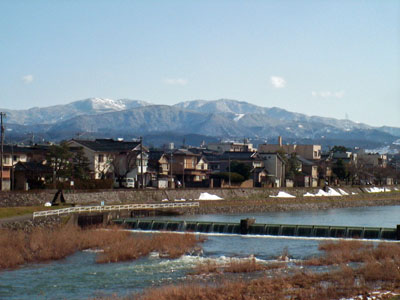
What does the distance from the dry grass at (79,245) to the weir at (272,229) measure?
Result: 5254 mm

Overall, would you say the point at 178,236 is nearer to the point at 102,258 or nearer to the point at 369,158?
the point at 102,258

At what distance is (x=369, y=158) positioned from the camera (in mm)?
128000

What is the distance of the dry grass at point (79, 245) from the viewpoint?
27422 millimetres

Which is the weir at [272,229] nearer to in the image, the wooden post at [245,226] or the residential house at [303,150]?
the wooden post at [245,226]

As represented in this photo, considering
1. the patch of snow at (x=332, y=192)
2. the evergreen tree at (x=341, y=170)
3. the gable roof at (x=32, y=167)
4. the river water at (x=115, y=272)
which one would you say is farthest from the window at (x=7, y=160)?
the evergreen tree at (x=341, y=170)

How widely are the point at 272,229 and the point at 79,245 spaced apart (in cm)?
1230

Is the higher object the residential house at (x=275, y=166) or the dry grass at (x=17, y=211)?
the residential house at (x=275, y=166)

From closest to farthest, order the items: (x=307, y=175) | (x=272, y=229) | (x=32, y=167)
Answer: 1. (x=272, y=229)
2. (x=32, y=167)
3. (x=307, y=175)

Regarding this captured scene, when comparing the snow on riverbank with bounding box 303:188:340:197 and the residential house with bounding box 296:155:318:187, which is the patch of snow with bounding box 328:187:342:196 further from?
the residential house with bounding box 296:155:318:187

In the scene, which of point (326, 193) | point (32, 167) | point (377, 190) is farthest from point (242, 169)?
point (32, 167)

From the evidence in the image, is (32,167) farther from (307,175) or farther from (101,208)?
(307,175)

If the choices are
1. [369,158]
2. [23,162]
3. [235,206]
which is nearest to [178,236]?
[235,206]

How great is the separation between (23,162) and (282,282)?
141 feet

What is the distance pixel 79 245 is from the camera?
31141mm
